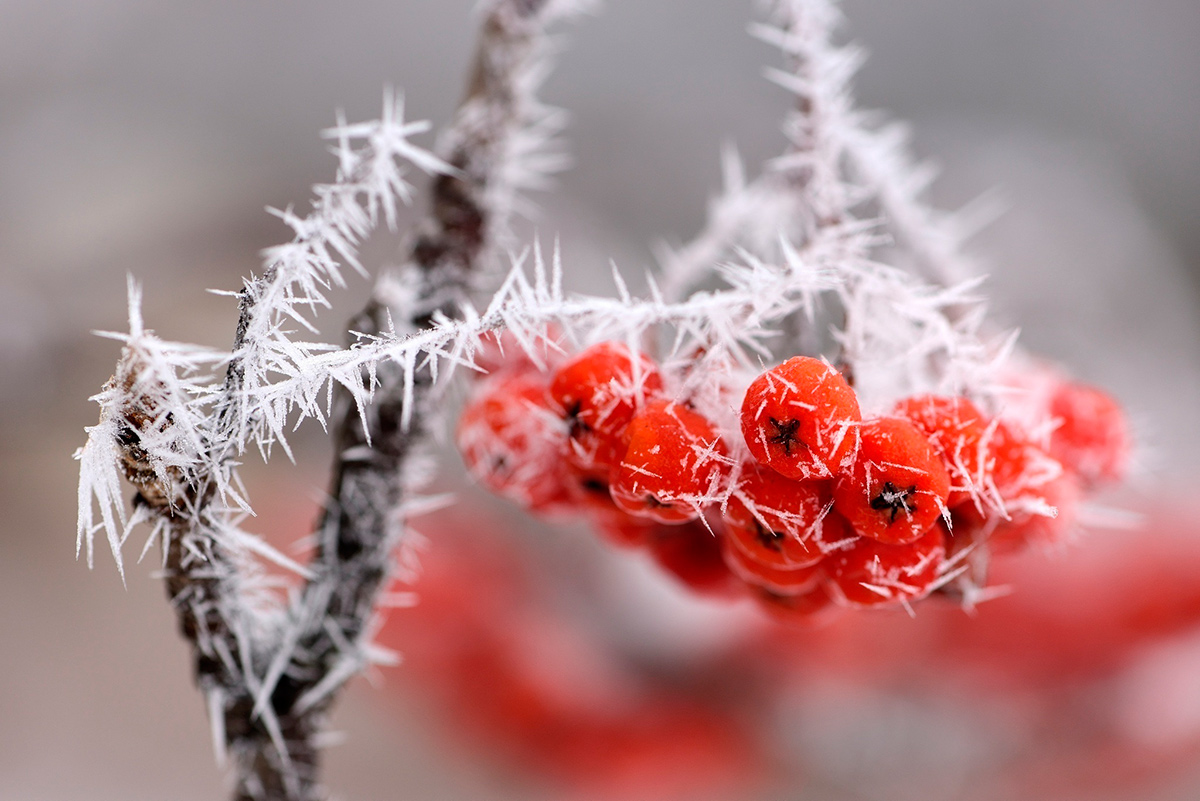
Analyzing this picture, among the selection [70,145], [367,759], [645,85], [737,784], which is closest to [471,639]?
[367,759]

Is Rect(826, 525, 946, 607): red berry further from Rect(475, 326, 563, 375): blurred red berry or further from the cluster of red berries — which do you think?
Rect(475, 326, 563, 375): blurred red berry

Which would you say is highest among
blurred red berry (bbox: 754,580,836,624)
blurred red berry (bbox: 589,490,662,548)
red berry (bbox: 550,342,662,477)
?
red berry (bbox: 550,342,662,477)

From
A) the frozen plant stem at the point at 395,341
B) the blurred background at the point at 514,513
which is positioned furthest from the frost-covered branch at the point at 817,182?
the blurred background at the point at 514,513

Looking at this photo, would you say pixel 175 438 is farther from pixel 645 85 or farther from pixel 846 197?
pixel 645 85

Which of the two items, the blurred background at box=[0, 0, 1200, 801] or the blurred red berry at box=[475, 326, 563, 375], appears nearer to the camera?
the blurred red berry at box=[475, 326, 563, 375]

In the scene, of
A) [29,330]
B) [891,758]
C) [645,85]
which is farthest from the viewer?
[645,85]

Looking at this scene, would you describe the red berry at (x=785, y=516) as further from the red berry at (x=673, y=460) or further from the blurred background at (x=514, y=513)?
the blurred background at (x=514, y=513)

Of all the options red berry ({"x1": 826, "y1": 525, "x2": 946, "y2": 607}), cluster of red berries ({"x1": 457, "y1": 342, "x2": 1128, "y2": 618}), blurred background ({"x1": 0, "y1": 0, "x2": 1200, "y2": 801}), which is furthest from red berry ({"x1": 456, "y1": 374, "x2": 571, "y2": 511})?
blurred background ({"x1": 0, "y1": 0, "x2": 1200, "y2": 801})
